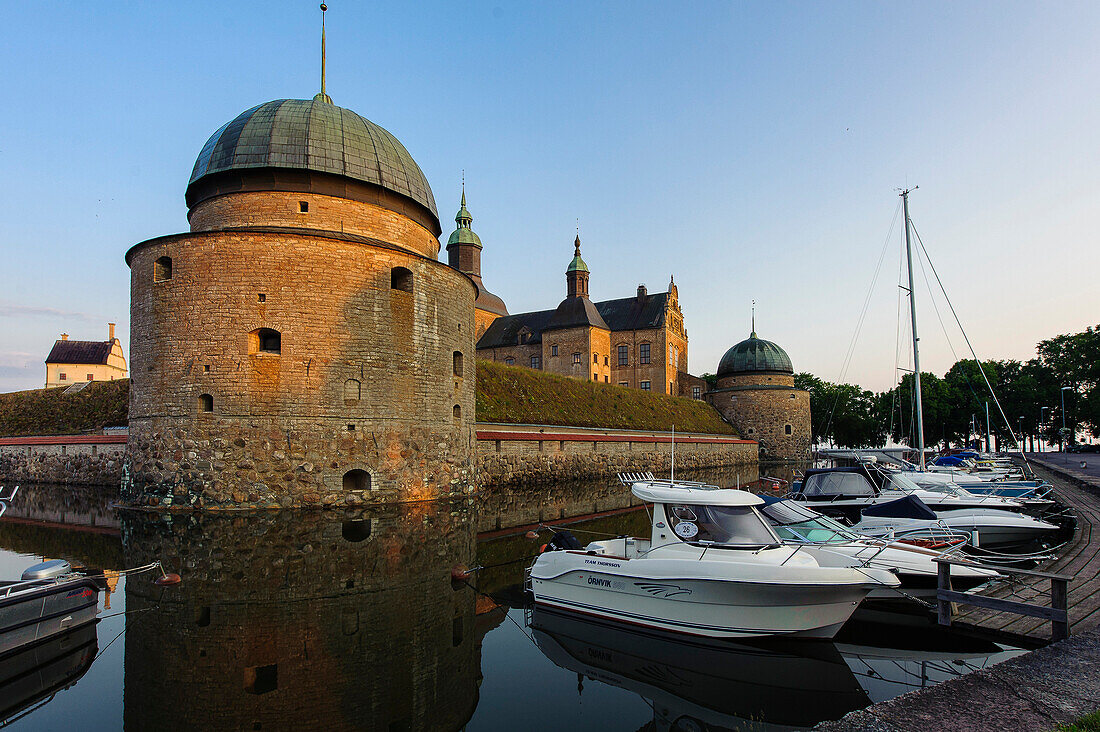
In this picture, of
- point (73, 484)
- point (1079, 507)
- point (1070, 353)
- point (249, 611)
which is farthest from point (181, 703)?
point (1070, 353)

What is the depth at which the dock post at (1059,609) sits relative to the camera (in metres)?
6.06

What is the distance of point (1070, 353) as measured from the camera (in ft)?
176

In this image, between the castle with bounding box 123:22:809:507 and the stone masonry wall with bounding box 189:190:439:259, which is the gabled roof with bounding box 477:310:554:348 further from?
the stone masonry wall with bounding box 189:190:439:259

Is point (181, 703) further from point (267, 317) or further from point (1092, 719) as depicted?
point (267, 317)

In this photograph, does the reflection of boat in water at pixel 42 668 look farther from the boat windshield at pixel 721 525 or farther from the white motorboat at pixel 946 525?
the white motorboat at pixel 946 525

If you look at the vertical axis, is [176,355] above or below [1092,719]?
above

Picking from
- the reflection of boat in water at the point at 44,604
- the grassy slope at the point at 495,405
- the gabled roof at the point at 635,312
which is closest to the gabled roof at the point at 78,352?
the grassy slope at the point at 495,405

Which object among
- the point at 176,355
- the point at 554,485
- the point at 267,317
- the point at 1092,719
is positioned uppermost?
the point at 267,317

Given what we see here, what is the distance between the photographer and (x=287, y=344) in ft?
53.1

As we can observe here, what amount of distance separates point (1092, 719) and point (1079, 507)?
47.2 ft

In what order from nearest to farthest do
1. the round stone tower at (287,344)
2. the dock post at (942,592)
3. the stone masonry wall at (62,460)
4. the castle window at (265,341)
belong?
the dock post at (942,592)
the round stone tower at (287,344)
the castle window at (265,341)
the stone masonry wall at (62,460)

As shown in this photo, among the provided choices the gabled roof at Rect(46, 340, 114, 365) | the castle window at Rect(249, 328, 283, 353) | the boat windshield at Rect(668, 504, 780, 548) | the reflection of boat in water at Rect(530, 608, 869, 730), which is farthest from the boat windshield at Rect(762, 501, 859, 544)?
the gabled roof at Rect(46, 340, 114, 365)

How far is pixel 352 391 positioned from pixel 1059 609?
1515 cm

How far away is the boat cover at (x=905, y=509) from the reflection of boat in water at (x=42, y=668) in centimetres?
1216
